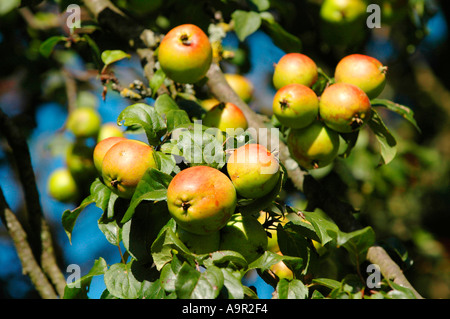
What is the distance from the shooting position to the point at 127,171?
854 millimetres

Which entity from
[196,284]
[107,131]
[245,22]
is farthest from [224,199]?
[107,131]

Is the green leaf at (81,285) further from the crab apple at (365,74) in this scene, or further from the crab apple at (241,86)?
the crab apple at (241,86)

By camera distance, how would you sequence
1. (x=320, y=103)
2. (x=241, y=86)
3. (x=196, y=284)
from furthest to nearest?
(x=241, y=86)
(x=320, y=103)
(x=196, y=284)

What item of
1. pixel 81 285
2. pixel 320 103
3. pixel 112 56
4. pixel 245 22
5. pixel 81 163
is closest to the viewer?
pixel 81 285

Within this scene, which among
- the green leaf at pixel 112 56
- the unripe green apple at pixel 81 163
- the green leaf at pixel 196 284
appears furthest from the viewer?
the unripe green apple at pixel 81 163

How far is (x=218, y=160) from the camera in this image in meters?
0.89

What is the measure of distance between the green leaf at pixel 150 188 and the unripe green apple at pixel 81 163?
2.83 feet

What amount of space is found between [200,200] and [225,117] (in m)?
0.43

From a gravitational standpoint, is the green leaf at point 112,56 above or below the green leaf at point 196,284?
above

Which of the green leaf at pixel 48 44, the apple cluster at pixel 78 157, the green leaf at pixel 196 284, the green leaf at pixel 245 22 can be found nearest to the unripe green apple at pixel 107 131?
the apple cluster at pixel 78 157

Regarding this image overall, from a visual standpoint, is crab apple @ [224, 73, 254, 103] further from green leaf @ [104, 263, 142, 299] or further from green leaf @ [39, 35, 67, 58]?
green leaf @ [104, 263, 142, 299]

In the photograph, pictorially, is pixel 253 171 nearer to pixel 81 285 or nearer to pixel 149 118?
pixel 149 118

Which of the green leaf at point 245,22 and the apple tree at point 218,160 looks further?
the green leaf at point 245,22

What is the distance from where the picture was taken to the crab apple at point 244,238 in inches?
35.0
